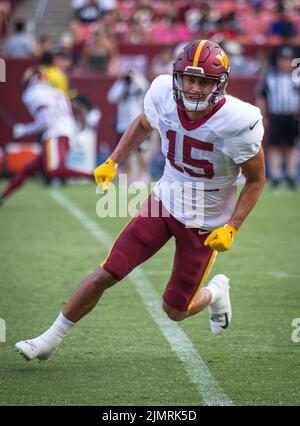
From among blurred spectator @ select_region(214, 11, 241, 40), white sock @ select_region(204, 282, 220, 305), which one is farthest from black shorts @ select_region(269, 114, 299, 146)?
white sock @ select_region(204, 282, 220, 305)

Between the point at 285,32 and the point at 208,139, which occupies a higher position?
the point at 208,139

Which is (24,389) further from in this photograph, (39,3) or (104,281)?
(39,3)

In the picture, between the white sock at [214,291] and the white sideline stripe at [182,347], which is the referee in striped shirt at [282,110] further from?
the white sock at [214,291]

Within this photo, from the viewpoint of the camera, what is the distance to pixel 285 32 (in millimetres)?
15367

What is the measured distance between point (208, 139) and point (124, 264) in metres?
0.65

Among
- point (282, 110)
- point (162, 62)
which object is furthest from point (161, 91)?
point (162, 62)

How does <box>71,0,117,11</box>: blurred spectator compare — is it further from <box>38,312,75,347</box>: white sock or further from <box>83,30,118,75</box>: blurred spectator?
<box>38,312,75,347</box>: white sock

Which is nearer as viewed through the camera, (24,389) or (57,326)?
(24,389)

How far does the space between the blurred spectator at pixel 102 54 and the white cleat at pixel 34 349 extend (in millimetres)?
10355

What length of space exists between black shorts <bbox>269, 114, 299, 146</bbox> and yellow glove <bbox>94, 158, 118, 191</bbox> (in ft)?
25.9

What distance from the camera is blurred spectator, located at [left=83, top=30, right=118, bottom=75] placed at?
14.4m

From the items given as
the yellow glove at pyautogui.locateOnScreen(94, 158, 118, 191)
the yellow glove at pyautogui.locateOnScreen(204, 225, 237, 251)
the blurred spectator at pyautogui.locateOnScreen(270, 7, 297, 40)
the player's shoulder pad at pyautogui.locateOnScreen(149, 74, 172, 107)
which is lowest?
the blurred spectator at pyautogui.locateOnScreen(270, 7, 297, 40)

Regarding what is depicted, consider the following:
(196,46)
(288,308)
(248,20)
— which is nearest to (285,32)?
(248,20)

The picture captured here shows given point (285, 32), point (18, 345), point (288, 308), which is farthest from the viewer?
point (285, 32)
